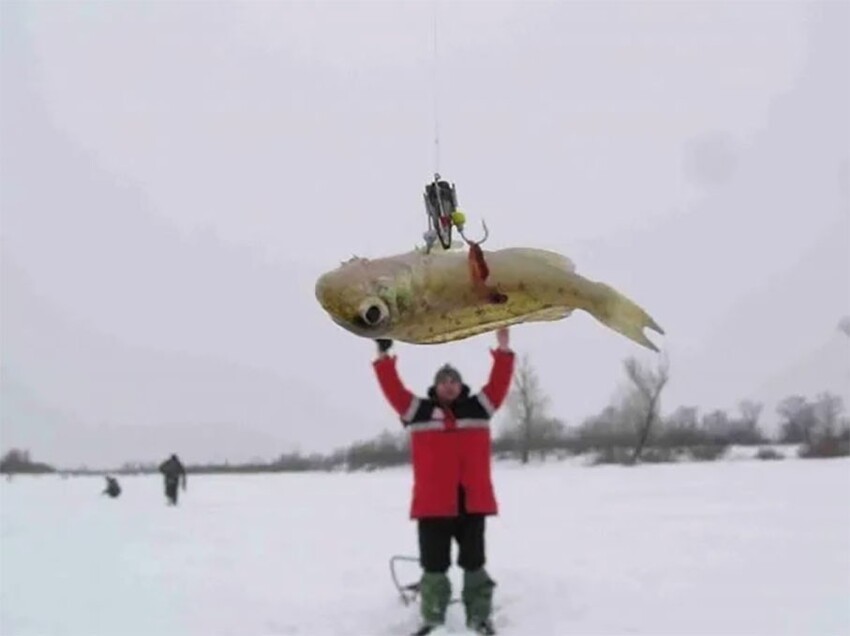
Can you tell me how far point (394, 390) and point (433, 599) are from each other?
1439mm

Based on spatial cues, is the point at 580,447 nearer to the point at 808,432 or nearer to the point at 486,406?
the point at 808,432

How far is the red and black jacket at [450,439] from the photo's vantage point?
286 inches

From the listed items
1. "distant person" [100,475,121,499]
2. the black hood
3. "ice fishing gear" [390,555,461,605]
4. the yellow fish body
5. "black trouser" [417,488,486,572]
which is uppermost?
the yellow fish body

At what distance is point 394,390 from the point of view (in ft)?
24.4

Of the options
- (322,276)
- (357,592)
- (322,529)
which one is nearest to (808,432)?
(322,529)

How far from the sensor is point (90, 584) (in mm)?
9055

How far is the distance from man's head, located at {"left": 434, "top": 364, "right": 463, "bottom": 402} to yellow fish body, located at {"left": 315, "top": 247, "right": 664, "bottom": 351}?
2416mm

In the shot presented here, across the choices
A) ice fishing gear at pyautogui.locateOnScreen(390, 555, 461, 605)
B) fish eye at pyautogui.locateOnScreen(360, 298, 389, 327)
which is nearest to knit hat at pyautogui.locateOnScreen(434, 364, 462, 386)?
ice fishing gear at pyautogui.locateOnScreen(390, 555, 461, 605)

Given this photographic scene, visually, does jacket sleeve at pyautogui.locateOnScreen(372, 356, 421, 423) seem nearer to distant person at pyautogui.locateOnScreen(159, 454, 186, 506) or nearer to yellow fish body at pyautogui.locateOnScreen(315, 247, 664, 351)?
yellow fish body at pyautogui.locateOnScreen(315, 247, 664, 351)

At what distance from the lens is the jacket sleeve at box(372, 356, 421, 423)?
7422mm

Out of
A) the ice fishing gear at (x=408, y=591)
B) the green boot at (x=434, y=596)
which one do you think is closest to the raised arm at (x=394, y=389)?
the green boot at (x=434, y=596)

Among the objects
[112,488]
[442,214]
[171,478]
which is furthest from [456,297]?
[112,488]

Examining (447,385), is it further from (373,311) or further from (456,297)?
(373,311)

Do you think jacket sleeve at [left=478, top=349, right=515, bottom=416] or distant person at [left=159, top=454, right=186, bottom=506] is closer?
jacket sleeve at [left=478, top=349, right=515, bottom=416]
